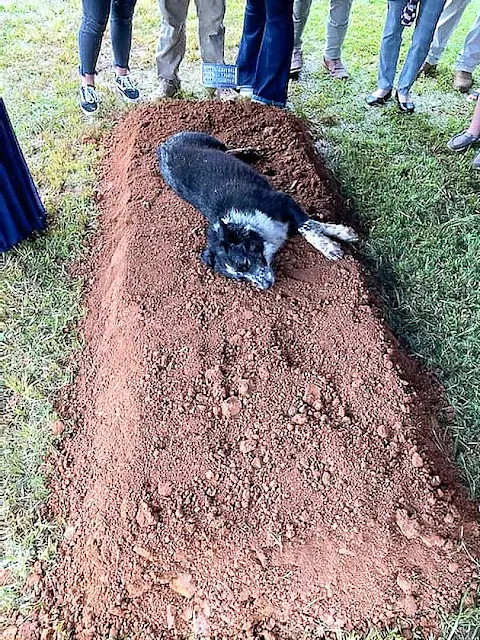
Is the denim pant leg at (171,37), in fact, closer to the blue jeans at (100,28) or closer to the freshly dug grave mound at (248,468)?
the blue jeans at (100,28)

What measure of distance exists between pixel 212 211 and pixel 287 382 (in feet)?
4.13

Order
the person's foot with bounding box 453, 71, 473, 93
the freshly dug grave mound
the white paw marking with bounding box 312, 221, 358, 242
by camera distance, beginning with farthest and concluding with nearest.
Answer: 1. the person's foot with bounding box 453, 71, 473, 93
2. the white paw marking with bounding box 312, 221, 358, 242
3. the freshly dug grave mound

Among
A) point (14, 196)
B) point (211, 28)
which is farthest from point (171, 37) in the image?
point (14, 196)

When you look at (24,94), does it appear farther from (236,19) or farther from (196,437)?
(196,437)

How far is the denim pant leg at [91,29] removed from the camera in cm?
451

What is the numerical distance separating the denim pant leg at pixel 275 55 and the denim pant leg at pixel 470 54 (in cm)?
225

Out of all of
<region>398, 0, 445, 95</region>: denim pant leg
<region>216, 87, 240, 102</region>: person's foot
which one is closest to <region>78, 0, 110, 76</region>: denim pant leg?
<region>216, 87, 240, 102</region>: person's foot

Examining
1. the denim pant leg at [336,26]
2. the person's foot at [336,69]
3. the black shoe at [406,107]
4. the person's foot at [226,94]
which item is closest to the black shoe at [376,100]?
the black shoe at [406,107]

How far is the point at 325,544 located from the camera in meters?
2.44

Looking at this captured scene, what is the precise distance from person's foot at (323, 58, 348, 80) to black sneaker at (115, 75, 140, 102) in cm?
217

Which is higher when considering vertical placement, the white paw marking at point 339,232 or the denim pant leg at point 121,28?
the denim pant leg at point 121,28

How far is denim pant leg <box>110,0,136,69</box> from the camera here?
478cm

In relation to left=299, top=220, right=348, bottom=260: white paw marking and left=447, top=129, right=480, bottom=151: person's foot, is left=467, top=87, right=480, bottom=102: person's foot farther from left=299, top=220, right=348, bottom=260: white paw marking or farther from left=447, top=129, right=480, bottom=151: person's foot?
left=299, top=220, right=348, bottom=260: white paw marking

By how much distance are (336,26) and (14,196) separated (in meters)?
4.00
